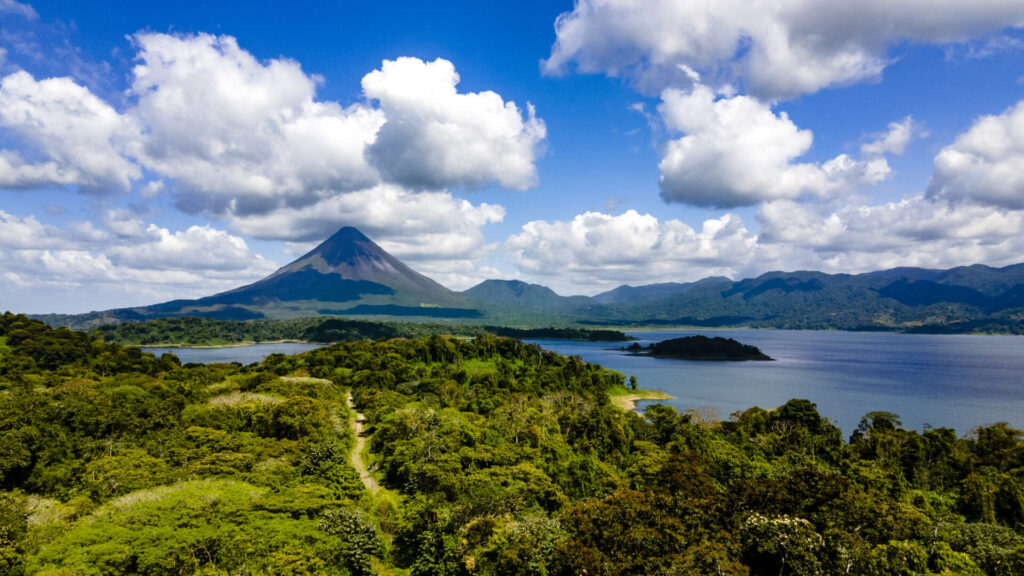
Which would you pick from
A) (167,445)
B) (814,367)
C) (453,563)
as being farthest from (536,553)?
(814,367)

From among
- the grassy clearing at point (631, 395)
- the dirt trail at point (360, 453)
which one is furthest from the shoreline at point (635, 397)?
the dirt trail at point (360, 453)

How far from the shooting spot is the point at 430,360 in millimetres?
99875

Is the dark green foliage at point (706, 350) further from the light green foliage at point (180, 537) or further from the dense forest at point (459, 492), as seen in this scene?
the light green foliage at point (180, 537)

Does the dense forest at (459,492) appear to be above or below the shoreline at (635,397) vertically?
above

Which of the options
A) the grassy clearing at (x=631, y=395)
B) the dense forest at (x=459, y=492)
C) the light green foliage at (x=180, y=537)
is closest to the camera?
the light green foliage at (x=180, y=537)

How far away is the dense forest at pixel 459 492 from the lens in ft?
63.6

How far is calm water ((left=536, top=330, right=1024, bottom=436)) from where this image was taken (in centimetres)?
7881

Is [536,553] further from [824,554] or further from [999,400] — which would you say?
[999,400]

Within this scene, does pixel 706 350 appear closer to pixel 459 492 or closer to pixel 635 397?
pixel 635 397

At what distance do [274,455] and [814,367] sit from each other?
514 ft

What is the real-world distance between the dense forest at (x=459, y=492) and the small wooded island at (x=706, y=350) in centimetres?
11683

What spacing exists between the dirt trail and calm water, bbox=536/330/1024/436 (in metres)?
58.8

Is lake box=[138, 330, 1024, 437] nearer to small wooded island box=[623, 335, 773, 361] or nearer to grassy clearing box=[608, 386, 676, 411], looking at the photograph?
grassy clearing box=[608, 386, 676, 411]

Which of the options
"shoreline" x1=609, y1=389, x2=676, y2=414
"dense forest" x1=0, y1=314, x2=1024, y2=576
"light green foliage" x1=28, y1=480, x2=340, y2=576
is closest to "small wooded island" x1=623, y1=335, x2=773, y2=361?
"shoreline" x1=609, y1=389, x2=676, y2=414
